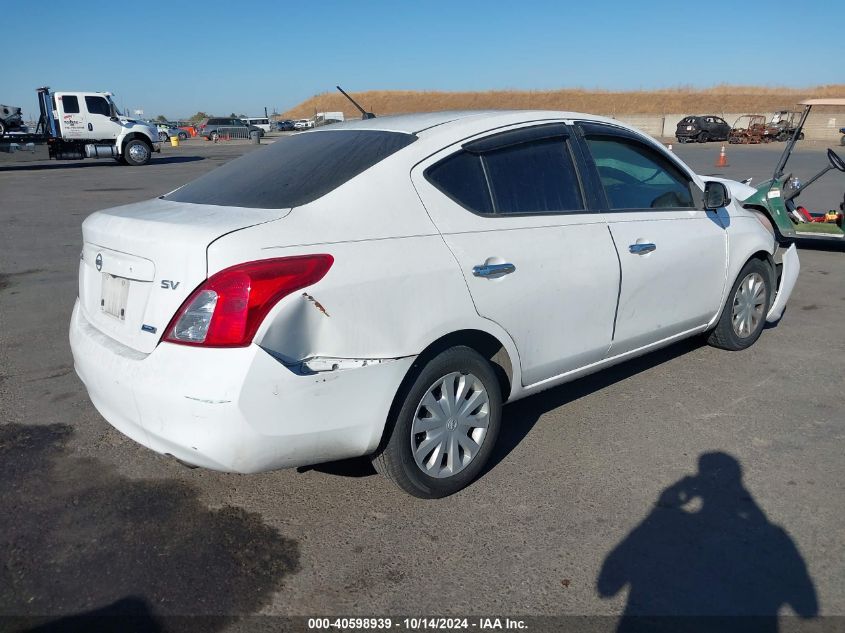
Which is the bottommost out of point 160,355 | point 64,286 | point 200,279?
point 64,286

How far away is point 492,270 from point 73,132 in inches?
1034

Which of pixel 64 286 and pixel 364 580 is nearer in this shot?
pixel 364 580

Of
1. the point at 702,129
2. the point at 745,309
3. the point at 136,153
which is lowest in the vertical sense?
the point at 136,153

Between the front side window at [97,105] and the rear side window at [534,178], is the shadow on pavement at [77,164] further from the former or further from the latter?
the rear side window at [534,178]

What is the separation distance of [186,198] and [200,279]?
1.02 metres

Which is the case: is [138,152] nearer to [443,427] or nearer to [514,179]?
[514,179]

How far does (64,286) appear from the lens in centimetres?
759

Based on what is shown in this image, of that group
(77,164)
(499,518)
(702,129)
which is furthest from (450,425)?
(702,129)

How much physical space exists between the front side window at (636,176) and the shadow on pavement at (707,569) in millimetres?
1709

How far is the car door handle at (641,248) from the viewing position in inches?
A: 161

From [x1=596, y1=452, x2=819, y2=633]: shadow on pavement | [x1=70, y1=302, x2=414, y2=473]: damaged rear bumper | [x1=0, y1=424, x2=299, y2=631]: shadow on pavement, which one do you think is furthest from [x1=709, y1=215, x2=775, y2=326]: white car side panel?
[x1=0, y1=424, x2=299, y2=631]: shadow on pavement

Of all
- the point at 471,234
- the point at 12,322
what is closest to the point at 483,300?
the point at 471,234

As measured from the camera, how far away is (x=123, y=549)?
3.04m

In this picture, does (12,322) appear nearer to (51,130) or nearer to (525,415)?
(525,415)
